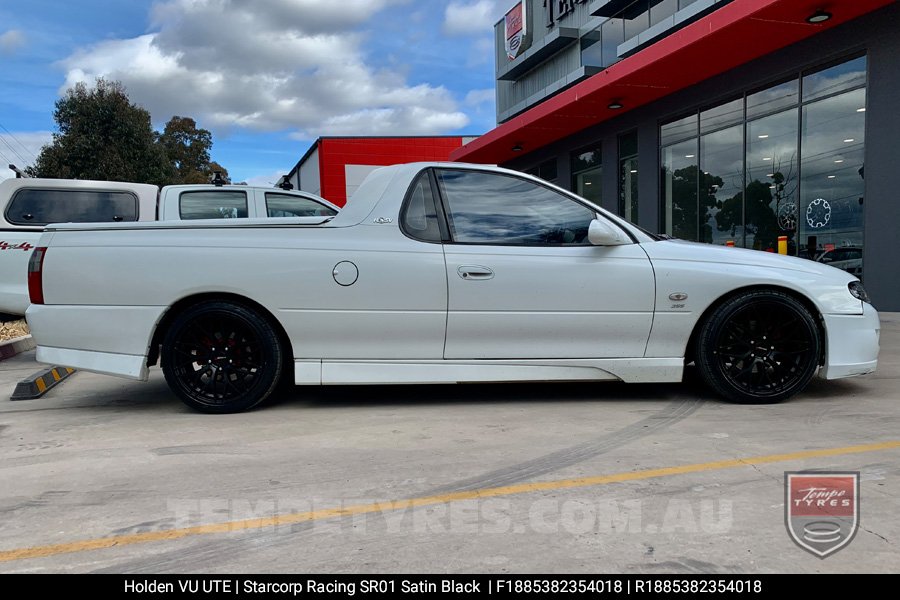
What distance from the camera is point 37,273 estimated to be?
4195mm

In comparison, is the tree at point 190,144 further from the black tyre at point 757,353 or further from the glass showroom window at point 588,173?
the black tyre at point 757,353

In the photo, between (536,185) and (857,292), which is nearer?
(857,292)

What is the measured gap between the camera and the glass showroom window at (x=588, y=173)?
53.9 ft

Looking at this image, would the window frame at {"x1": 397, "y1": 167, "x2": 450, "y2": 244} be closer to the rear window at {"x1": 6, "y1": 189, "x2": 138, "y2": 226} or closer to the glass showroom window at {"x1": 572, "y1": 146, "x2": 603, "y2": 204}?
the rear window at {"x1": 6, "y1": 189, "x2": 138, "y2": 226}

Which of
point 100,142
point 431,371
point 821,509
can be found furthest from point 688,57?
point 100,142

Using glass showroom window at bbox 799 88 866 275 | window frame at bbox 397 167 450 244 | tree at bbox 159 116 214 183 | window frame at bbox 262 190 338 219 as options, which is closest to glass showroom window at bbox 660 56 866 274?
glass showroom window at bbox 799 88 866 275

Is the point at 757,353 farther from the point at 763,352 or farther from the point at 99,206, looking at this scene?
the point at 99,206

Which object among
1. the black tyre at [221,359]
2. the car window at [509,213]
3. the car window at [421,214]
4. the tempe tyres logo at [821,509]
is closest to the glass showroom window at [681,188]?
the car window at [509,213]

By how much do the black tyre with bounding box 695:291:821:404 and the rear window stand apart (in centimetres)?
697

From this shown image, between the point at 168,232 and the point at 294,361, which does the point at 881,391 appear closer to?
the point at 294,361

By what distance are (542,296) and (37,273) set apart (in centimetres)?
331

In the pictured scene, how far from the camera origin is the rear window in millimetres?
7605

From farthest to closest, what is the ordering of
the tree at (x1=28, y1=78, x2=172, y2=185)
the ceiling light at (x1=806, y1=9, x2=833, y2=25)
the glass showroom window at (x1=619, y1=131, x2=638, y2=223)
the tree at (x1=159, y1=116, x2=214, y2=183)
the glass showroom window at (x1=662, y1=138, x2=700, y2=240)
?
the tree at (x1=159, y1=116, x2=214, y2=183) → the tree at (x1=28, y1=78, x2=172, y2=185) → the glass showroom window at (x1=619, y1=131, x2=638, y2=223) → the glass showroom window at (x1=662, y1=138, x2=700, y2=240) → the ceiling light at (x1=806, y1=9, x2=833, y2=25)
